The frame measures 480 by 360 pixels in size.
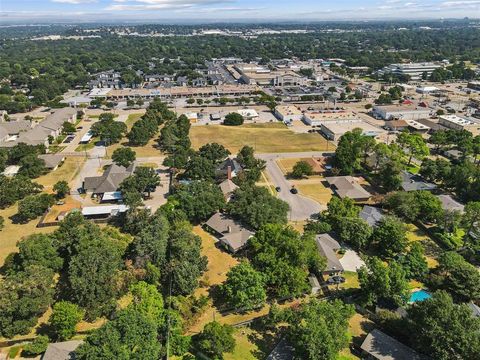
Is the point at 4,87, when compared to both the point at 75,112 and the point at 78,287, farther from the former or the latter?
the point at 78,287

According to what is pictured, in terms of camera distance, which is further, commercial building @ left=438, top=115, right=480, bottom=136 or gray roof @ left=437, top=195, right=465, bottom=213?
commercial building @ left=438, top=115, right=480, bottom=136

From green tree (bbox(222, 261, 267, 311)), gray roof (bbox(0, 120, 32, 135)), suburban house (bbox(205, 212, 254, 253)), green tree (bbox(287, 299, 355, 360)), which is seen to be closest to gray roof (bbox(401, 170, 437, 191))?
suburban house (bbox(205, 212, 254, 253))

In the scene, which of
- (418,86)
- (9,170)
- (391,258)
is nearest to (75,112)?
(9,170)

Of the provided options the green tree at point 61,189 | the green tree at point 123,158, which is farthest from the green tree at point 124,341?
the green tree at point 123,158

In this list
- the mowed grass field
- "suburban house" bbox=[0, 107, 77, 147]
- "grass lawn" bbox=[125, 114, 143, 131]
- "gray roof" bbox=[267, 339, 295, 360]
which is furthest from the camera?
"grass lawn" bbox=[125, 114, 143, 131]

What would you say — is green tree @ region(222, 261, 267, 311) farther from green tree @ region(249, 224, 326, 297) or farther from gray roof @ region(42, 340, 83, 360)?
gray roof @ region(42, 340, 83, 360)

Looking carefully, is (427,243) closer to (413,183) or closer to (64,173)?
(413,183)
